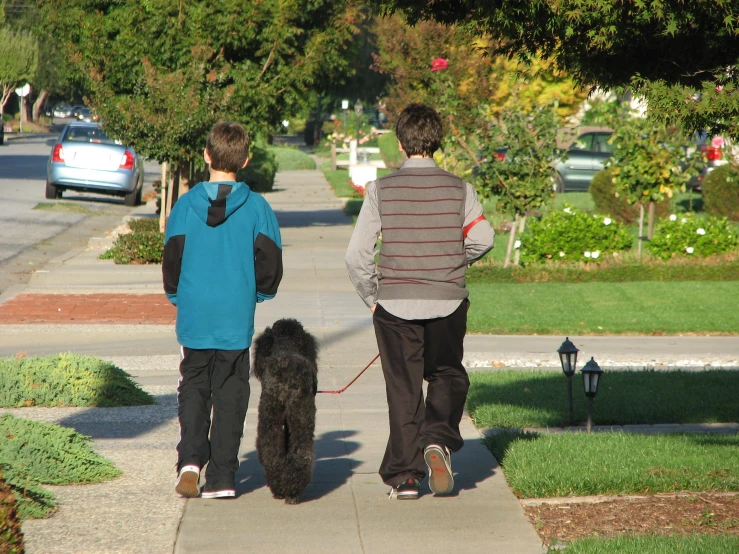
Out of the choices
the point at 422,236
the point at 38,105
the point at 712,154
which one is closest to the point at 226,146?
the point at 422,236

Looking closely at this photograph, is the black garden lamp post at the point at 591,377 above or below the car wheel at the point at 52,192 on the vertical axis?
above

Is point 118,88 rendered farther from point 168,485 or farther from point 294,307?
point 168,485

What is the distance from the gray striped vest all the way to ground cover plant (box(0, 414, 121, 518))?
1.80m

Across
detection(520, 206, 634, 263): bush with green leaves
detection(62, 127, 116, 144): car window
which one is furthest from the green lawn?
detection(62, 127, 116, 144): car window

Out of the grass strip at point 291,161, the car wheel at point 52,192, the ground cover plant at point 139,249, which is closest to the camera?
the ground cover plant at point 139,249

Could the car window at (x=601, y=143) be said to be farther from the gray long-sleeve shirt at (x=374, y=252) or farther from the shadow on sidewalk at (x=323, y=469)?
the gray long-sleeve shirt at (x=374, y=252)

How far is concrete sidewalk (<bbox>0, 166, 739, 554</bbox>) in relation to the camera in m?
4.36

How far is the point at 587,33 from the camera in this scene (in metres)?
4.38

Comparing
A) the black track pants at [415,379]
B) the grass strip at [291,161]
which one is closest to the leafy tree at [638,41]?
the black track pants at [415,379]

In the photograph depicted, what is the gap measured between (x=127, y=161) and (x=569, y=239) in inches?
522

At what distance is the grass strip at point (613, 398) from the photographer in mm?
6832

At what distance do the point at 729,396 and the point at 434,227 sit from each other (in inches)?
145

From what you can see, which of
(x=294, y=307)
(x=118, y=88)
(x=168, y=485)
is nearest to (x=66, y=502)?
(x=168, y=485)

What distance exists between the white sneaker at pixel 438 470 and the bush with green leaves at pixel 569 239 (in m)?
9.85
